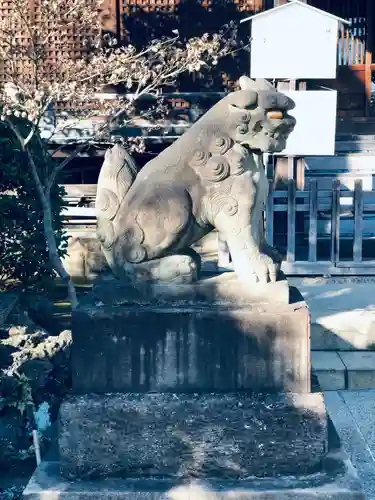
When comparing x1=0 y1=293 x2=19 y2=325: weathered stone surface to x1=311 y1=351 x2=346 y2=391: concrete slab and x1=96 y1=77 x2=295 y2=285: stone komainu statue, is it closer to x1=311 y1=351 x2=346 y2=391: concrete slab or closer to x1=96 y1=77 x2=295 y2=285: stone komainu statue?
x1=96 y1=77 x2=295 y2=285: stone komainu statue

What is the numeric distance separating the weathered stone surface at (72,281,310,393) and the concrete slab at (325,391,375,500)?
0.90m

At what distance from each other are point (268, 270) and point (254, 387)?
598 millimetres

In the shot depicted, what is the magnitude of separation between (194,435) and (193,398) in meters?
0.18

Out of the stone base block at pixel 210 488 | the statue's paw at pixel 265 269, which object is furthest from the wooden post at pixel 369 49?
the stone base block at pixel 210 488

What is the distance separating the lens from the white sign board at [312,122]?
782 cm

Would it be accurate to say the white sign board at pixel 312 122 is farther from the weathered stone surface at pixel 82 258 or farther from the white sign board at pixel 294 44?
the weathered stone surface at pixel 82 258

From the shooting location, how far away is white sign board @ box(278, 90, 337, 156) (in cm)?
782

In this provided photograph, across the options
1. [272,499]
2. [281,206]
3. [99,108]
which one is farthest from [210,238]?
[272,499]

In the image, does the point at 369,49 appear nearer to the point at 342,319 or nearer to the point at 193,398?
the point at 342,319

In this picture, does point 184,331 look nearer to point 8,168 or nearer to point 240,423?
point 240,423

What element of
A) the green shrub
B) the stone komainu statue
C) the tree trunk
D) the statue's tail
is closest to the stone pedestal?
the stone komainu statue

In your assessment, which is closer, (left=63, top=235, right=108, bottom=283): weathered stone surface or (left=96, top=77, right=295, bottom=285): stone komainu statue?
(left=96, top=77, right=295, bottom=285): stone komainu statue

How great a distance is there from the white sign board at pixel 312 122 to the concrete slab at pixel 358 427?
10.6 feet

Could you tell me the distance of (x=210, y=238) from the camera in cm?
891
